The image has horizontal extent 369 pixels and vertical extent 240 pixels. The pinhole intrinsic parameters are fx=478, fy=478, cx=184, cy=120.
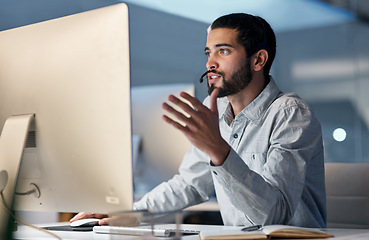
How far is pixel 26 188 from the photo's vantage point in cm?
108

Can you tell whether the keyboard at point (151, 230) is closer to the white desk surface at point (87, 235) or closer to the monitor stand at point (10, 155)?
the white desk surface at point (87, 235)

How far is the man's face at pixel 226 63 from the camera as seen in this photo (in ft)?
5.59

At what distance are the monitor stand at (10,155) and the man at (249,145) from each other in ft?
1.11

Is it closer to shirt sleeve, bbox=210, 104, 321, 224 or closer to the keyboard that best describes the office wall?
shirt sleeve, bbox=210, 104, 321, 224

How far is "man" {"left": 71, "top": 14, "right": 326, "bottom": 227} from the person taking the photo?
123 cm

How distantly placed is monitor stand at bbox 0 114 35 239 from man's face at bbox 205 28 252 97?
801mm

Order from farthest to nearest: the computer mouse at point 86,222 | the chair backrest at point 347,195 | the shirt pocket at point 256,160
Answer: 1. the chair backrest at point 347,195
2. the shirt pocket at point 256,160
3. the computer mouse at point 86,222

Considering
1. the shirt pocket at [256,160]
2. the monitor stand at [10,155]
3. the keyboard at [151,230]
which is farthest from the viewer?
the shirt pocket at [256,160]

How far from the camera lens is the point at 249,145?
1623 millimetres

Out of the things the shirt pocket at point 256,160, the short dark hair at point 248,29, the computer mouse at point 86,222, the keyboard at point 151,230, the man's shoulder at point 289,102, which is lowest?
the keyboard at point 151,230

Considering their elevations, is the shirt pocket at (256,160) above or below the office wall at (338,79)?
below

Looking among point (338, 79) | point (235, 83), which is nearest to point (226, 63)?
point (235, 83)

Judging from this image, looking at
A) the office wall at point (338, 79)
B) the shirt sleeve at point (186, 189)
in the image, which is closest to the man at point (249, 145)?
the shirt sleeve at point (186, 189)

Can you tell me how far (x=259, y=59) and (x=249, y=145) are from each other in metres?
0.36
